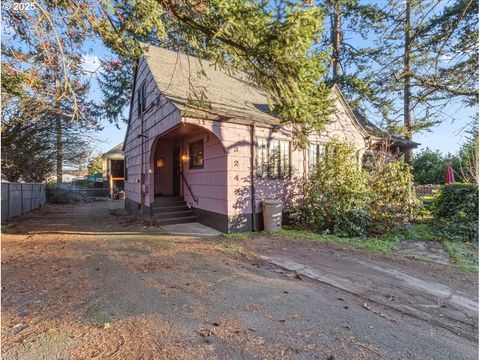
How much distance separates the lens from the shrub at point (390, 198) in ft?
24.9

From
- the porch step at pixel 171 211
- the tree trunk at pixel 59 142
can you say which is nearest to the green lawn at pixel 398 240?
the porch step at pixel 171 211

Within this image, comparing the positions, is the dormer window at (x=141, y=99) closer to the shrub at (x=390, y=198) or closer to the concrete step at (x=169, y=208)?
the concrete step at (x=169, y=208)

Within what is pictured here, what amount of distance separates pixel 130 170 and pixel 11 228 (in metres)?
5.24

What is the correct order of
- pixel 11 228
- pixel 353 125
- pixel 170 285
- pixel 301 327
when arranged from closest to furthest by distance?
pixel 301 327, pixel 170 285, pixel 11 228, pixel 353 125

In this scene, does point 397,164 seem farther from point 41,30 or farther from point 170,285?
point 41,30

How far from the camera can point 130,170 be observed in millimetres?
12789

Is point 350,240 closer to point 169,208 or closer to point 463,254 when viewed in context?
point 463,254

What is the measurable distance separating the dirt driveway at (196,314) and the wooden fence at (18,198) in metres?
6.06

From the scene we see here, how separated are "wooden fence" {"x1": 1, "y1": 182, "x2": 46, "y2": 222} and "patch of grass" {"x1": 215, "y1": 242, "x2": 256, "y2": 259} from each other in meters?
8.64

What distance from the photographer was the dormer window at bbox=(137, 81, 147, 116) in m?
10.5

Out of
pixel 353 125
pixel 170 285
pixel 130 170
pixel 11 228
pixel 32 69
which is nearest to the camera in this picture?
pixel 170 285

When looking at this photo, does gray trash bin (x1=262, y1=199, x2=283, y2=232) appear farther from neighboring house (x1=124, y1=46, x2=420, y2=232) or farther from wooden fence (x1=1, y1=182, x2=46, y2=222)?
wooden fence (x1=1, y1=182, x2=46, y2=222)

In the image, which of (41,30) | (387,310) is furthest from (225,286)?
(41,30)

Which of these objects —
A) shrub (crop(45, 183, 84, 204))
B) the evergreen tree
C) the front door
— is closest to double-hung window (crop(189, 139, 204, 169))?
the front door
